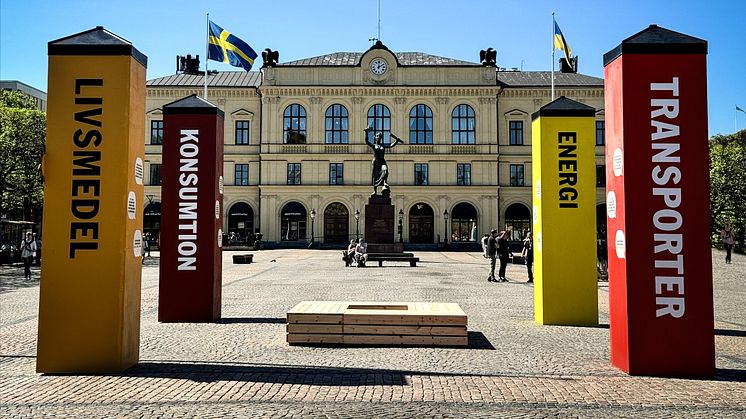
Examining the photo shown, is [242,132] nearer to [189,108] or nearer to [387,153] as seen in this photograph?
[387,153]

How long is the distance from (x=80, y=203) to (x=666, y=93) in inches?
303

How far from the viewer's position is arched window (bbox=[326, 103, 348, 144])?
5775 cm

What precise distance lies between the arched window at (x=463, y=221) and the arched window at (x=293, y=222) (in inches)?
540

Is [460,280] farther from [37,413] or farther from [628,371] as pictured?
[37,413]

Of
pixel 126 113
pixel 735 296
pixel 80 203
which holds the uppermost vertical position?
pixel 126 113

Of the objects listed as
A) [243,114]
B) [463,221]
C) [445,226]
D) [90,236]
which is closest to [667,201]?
[90,236]

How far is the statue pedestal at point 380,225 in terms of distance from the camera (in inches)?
1270

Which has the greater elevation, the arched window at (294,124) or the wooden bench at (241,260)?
the arched window at (294,124)

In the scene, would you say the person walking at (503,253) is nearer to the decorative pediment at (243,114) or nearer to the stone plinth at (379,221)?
the stone plinth at (379,221)

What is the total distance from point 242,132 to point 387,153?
550 inches

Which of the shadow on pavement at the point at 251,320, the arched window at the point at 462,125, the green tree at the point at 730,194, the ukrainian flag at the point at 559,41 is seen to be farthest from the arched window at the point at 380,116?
the shadow on pavement at the point at 251,320

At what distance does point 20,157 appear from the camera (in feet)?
124

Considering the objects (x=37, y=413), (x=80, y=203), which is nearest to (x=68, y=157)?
(x=80, y=203)

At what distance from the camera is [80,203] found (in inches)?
319
